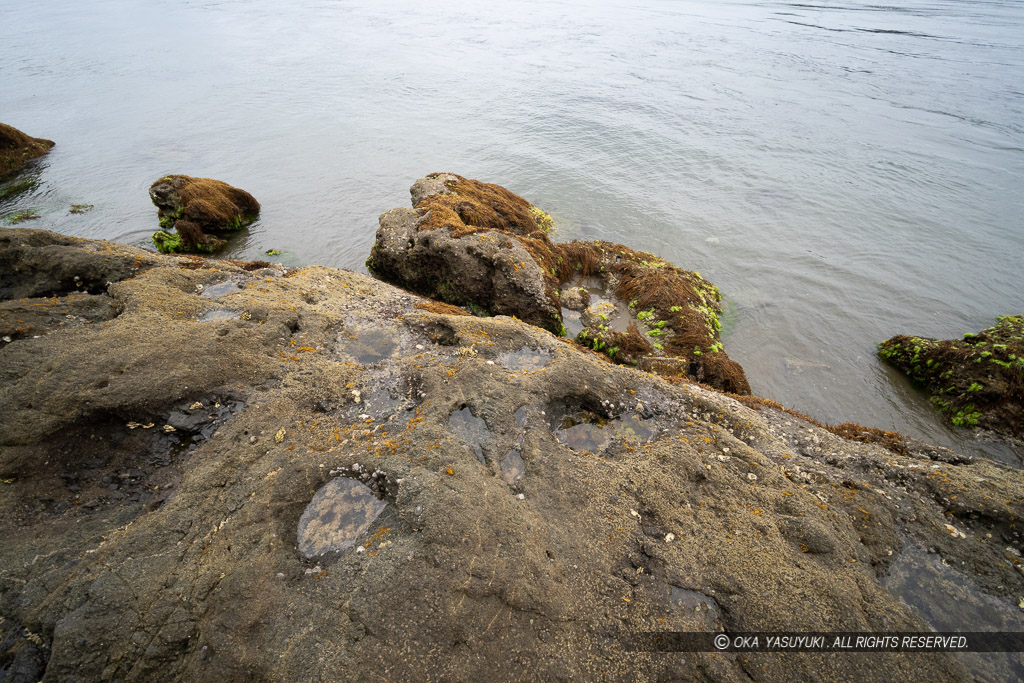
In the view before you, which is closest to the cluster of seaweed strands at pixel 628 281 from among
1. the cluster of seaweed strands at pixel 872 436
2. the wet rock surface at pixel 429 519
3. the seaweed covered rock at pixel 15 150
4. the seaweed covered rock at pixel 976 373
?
the cluster of seaweed strands at pixel 872 436

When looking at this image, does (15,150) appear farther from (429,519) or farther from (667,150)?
(667,150)

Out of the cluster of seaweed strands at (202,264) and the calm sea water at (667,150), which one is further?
the calm sea water at (667,150)

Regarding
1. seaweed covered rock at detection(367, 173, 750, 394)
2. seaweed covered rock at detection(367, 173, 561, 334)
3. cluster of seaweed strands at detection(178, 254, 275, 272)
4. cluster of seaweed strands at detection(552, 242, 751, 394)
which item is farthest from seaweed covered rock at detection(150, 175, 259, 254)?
cluster of seaweed strands at detection(552, 242, 751, 394)

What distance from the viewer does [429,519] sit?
4051 mm

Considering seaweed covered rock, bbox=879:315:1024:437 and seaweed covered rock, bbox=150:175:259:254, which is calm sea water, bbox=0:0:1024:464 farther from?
seaweed covered rock, bbox=150:175:259:254

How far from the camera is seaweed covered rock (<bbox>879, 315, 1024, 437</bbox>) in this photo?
8.16 meters

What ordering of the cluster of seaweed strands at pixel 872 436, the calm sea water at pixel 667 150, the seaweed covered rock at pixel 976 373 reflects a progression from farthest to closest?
1. the calm sea water at pixel 667 150
2. the seaweed covered rock at pixel 976 373
3. the cluster of seaweed strands at pixel 872 436

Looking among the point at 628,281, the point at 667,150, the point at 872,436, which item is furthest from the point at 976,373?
the point at 667,150

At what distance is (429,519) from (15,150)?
27142 mm

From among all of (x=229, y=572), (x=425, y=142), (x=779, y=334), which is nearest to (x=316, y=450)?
(x=229, y=572)

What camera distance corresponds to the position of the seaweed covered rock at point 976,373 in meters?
8.16

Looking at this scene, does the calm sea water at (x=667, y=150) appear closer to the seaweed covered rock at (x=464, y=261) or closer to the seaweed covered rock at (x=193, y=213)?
the seaweed covered rock at (x=193, y=213)

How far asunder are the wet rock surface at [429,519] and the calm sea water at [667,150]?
195 inches

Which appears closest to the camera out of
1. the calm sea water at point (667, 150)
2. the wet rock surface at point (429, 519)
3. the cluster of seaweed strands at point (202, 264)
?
the wet rock surface at point (429, 519)
